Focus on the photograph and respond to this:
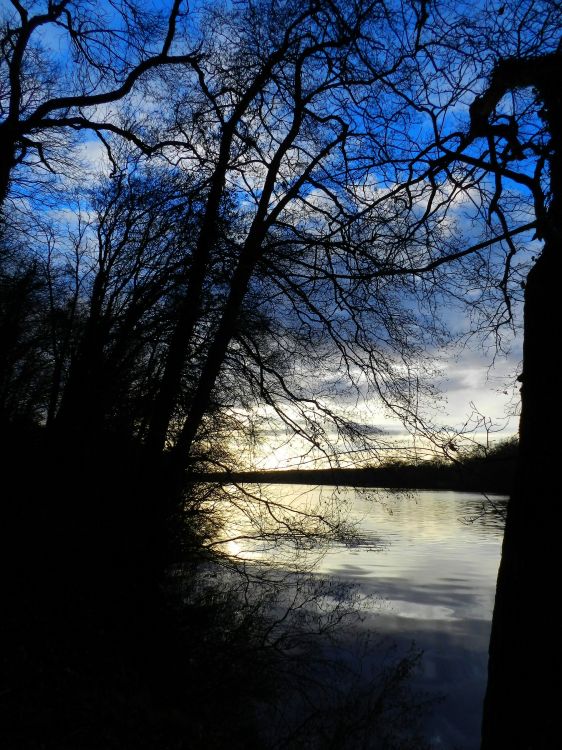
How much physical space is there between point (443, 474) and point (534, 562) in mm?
3060

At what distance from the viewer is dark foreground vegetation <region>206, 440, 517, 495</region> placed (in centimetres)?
437

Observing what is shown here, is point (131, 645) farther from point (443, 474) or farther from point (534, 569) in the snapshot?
point (534, 569)

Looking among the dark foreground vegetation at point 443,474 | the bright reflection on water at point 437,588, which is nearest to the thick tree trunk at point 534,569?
the dark foreground vegetation at point 443,474

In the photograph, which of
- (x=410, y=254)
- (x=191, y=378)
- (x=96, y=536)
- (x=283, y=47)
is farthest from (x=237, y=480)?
(x=283, y=47)

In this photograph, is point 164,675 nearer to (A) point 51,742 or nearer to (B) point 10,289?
(A) point 51,742

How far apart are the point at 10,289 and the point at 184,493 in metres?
8.37

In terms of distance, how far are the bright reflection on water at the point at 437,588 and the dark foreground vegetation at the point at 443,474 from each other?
0.76 ft

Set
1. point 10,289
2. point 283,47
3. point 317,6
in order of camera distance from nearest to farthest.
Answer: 1. point 317,6
2. point 283,47
3. point 10,289

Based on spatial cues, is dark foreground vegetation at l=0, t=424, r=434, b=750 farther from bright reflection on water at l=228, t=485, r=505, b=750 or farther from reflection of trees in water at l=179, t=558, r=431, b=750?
bright reflection on water at l=228, t=485, r=505, b=750

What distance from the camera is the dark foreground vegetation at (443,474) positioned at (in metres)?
4.37

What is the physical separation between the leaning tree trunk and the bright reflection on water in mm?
1545

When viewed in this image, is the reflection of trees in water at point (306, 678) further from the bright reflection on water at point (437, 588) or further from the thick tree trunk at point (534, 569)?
the thick tree trunk at point (534, 569)

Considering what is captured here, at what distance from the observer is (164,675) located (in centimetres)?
801

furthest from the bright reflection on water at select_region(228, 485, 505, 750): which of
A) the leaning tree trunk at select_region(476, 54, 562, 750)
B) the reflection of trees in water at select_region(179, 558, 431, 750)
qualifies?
the leaning tree trunk at select_region(476, 54, 562, 750)
